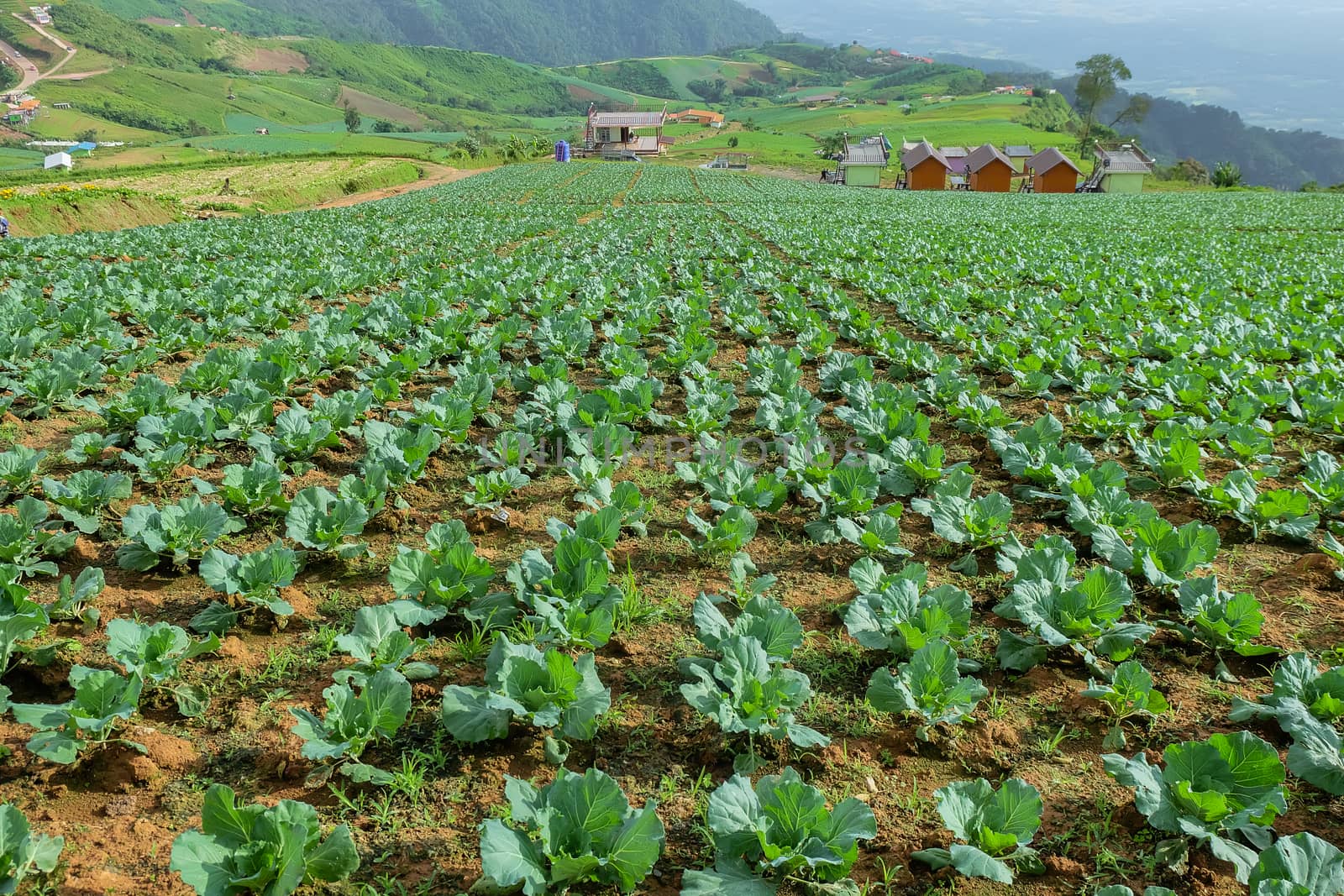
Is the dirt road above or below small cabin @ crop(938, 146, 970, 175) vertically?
above

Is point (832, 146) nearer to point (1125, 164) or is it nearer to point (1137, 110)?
point (1137, 110)

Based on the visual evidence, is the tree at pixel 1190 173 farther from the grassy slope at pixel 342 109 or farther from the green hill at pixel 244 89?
the green hill at pixel 244 89

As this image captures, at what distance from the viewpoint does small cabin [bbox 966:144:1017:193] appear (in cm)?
6312

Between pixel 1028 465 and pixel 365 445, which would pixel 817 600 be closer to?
pixel 1028 465

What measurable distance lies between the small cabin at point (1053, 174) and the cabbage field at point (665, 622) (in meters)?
61.5

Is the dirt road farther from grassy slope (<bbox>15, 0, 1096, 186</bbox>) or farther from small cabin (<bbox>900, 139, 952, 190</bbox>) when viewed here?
small cabin (<bbox>900, 139, 952, 190</bbox>)

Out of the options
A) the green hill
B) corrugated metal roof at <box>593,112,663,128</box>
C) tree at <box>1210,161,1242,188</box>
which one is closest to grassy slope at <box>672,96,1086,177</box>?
corrugated metal roof at <box>593,112,663,128</box>

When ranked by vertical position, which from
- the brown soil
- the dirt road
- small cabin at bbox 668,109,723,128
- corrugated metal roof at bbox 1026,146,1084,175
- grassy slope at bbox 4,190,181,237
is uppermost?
the brown soil

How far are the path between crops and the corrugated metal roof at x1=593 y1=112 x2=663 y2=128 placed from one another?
23.1 m

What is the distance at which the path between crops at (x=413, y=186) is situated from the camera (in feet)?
130

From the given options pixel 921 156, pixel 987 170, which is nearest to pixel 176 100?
pixel 921 156

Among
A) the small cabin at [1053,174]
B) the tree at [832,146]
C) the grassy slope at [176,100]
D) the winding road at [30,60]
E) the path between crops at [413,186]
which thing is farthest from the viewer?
the winding road at [30,60]

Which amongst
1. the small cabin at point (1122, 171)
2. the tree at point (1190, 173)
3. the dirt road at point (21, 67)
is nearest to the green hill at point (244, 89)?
the dirt road at point (21, 67)

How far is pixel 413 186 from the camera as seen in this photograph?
158ft
